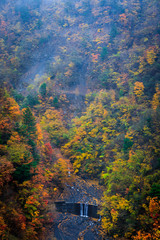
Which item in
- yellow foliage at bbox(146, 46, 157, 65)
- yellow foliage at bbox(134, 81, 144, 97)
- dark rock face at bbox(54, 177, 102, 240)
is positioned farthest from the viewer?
yellow foliage at bbox(146, 46, 157, 65)

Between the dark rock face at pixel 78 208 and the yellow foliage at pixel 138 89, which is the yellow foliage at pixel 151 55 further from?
the dark rock face at pixel 78 208

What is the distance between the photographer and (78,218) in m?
23.5

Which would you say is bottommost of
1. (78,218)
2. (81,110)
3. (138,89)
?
(78,218)

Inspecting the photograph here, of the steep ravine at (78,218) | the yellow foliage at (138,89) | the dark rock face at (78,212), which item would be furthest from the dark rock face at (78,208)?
the yellow foliage at (138,89)

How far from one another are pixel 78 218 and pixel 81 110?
2581 centimetres

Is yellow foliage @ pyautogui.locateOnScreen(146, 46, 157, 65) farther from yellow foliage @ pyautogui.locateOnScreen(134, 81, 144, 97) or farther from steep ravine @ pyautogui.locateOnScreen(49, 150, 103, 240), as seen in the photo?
steep ravine @ pyautogui.locateOnScreen(49, 150, 103, 240)

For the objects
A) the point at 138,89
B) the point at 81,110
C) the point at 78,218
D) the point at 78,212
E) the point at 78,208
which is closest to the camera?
the point at 78,218

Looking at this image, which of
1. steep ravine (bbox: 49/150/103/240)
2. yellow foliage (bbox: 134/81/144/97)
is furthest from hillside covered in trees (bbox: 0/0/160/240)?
steep ravine (bbox: 49/150/103/240)

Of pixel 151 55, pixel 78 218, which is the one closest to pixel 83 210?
pixel 78 218

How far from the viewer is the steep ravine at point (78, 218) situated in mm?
20578

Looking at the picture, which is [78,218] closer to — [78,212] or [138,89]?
[78,212]

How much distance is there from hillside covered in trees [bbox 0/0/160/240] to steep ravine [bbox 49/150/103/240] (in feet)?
4.07

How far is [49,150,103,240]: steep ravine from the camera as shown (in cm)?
2058

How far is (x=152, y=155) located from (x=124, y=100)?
635 inches
